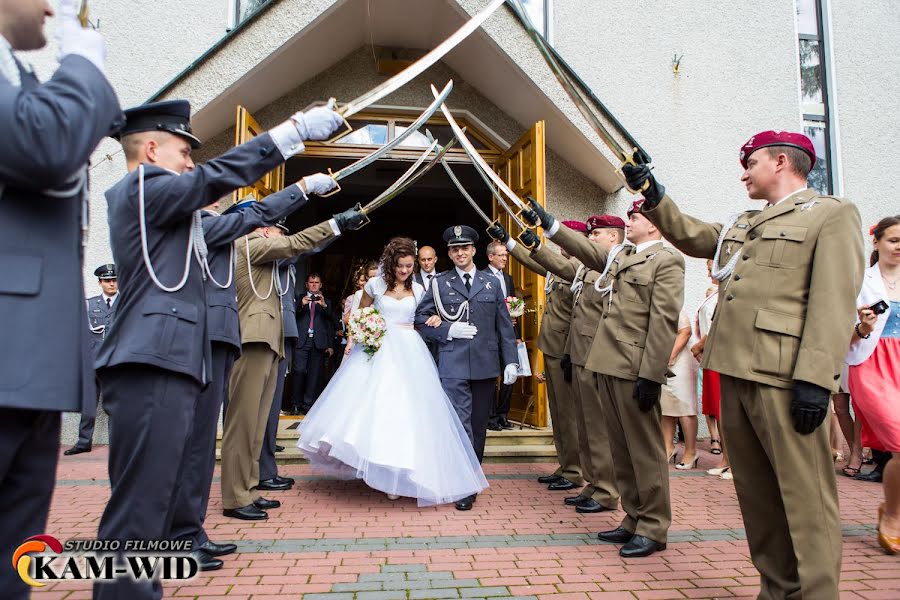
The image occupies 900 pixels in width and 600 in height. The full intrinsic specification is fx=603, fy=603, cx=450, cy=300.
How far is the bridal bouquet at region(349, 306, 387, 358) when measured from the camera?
18.3 ft

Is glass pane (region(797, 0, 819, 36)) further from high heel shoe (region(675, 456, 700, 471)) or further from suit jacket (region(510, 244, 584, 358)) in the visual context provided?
high heel shoe (region(675, 456, 700, 471))

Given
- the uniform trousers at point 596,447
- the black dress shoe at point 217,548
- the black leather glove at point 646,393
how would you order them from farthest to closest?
the uniform trousers at point 596,447
the black leather glove at point 646,393
the black dress shoe at point 217,548

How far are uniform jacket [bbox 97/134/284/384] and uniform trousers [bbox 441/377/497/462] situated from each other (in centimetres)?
297

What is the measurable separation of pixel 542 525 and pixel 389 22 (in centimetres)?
631

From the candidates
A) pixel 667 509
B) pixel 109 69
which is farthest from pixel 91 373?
pixel 109 69

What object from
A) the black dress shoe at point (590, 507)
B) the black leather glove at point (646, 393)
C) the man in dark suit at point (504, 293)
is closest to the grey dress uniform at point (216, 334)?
the black leather glove at point (646, 393)

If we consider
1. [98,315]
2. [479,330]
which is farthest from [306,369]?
[479,330]

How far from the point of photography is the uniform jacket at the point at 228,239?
3146 millimetres

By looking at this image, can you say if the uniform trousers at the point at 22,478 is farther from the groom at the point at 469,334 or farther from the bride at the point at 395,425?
the groom at the point at 469,334

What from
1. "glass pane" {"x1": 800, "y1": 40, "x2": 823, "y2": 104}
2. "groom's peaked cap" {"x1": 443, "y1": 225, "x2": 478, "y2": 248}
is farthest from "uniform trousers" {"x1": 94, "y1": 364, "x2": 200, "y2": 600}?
"glass pane" {"x1": 800, "y1": 40, "x2": 823, "y2": 104}

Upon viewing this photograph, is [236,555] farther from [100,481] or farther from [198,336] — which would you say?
[100,481]

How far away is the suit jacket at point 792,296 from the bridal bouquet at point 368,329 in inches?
125

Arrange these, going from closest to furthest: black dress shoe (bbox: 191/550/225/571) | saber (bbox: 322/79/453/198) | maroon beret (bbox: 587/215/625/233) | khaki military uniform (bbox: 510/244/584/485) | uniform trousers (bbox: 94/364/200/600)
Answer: uniform trousers (bbox: 94/364/200/600)
black dress shoe (bbox: 191/550/225/571)
saber (bbox: 322/79/453/198)
maroon beret (bbox: 587/215/625/233)
khaki military uniform (bbox: 510/244/584/485)

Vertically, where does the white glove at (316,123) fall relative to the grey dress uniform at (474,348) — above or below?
above
